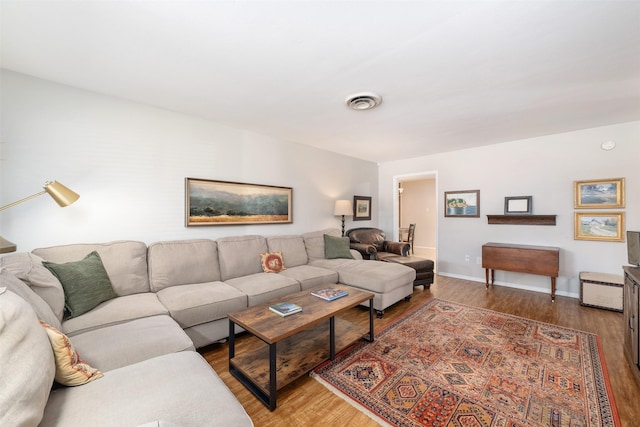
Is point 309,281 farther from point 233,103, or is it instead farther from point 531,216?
point 531,216

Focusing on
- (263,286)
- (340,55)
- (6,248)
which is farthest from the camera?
(263,286)

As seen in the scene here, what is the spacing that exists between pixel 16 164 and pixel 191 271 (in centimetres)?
165

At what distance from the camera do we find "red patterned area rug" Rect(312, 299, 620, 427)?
5.20 ft

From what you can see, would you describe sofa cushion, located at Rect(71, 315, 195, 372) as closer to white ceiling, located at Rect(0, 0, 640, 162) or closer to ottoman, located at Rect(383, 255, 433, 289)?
white ceiling, located at Rect(0, 0, 640, 162)

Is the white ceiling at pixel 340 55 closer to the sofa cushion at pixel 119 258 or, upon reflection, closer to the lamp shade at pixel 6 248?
the lamp shade at pixel 6 248

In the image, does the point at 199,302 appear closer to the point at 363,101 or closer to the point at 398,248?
the point at 363,101

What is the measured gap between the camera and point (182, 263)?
2.68 m

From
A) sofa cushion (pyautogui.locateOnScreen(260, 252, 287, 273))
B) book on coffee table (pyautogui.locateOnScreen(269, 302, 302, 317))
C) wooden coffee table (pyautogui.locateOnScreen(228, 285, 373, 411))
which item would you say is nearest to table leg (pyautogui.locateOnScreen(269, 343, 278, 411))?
wooden coffee table (pyautogui.locateOnScreen(228, 285, 373, 411))

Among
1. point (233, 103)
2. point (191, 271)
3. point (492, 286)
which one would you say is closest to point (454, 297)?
point (492, 286)

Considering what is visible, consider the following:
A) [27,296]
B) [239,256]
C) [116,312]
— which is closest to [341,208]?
[239,256]

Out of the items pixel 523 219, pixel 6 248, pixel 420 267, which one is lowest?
pixel 420 267

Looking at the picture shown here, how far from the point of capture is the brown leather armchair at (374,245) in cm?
430

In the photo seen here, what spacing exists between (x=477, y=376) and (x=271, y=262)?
2.33m

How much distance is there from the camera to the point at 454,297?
3.70m
